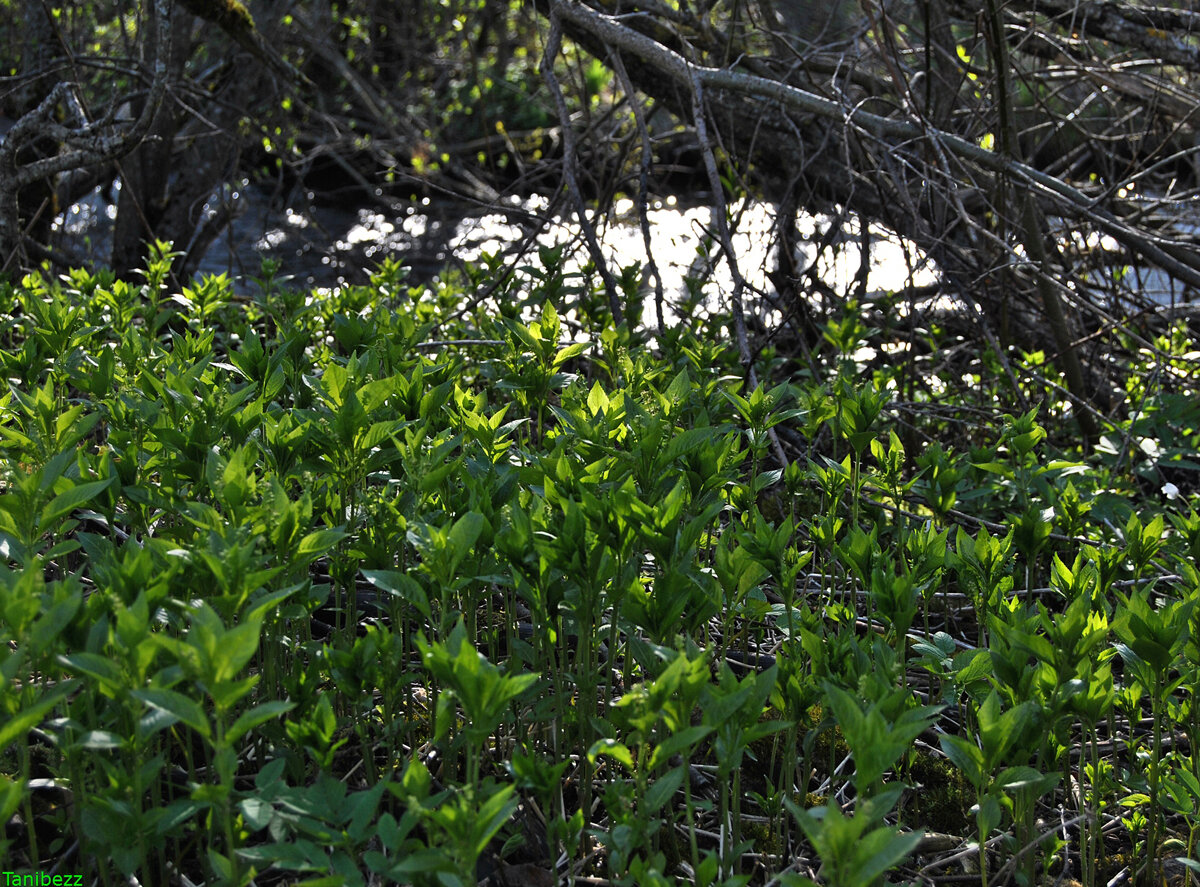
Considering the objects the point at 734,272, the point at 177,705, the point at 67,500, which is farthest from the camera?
the point at 734,272

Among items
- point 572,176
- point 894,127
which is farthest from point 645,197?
point 894,127

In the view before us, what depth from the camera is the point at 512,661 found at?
1948 mm

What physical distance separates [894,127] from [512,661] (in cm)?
268

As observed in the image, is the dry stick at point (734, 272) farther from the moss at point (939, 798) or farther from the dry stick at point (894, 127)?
the moss at point (939, 798)

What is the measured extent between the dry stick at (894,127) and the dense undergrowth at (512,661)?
1.35 m

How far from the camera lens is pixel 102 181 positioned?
6695mm

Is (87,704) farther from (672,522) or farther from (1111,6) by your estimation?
(1111,6)

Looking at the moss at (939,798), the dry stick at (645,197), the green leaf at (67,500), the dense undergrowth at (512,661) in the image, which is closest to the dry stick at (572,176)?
the dry stick at (645,197)

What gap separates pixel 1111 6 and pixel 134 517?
4.86m

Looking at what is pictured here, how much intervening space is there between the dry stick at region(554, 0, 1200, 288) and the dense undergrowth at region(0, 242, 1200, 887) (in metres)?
1.35

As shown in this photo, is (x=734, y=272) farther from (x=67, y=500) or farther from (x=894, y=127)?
(x=67, y=500)

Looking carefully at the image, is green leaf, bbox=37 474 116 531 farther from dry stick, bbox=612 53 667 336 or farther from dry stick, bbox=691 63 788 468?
dry stick, bbox=612 53 667 336

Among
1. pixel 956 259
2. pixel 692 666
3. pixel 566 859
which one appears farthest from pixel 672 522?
pixel 956 259

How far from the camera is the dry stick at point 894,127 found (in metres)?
3.62
